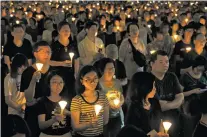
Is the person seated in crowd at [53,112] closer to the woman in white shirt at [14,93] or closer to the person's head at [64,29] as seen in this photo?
the woman in white shirt at [14,93]

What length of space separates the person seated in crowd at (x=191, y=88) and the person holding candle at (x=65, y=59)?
5.16 feet

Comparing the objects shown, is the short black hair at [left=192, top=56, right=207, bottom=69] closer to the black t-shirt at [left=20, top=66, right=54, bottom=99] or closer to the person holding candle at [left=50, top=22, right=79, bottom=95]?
the person holding candle at [left=50, top=22, right=79, bottom=95]

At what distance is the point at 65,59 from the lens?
265 inches

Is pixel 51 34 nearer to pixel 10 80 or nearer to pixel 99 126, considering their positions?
pixel 10 80

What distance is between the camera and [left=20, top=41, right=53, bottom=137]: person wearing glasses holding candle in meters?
5.04

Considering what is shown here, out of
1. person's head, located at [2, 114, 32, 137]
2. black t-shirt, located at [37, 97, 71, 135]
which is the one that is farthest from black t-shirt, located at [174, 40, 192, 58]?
person's head, located at [2, 114, 32, 137]

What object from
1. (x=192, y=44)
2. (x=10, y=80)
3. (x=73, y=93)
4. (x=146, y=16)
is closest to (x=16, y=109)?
(x=10, y=80)

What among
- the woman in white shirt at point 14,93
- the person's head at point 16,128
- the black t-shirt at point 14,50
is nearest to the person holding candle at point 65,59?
the black t-shirt at point 14,50

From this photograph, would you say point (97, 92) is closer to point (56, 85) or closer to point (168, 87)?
point (56, 85)

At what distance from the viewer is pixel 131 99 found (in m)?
4.47

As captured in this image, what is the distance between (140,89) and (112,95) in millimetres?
897

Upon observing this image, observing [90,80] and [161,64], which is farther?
[161,64]

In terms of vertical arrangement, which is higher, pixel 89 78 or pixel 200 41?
pixel 200 41

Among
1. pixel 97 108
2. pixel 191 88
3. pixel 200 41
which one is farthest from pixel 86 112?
pixel 200 41
